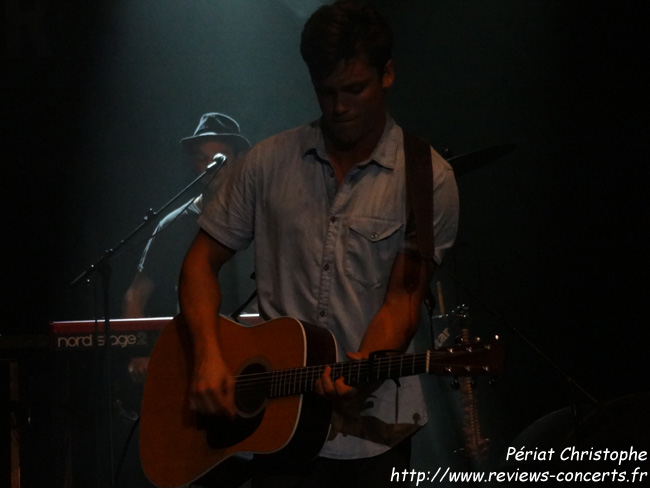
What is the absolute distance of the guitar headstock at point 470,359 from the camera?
90.4 inches

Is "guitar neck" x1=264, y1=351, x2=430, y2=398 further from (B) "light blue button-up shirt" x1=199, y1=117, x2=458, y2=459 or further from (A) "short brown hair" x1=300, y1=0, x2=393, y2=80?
(A) "short brown hair" x1=300, y1=0, x2=393, y2=80

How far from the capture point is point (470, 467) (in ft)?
15.9

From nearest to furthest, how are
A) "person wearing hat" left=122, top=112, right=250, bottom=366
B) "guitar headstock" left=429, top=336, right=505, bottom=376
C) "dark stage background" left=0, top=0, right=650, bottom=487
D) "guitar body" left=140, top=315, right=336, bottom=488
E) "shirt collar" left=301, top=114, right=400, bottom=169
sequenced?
1. "guitar headstock" left=429, top=336, right=505, bottom=376
2. "guitar body" left=140, top=315, right=336, bottom=488
3. "shirt collar" left=301, top=114, right=400, bottom=169
4. "dark stage background" left=0, top=0, right=650, bottom=487
5. "person wearing hat" left=122, top=112, right=250, bottom=366

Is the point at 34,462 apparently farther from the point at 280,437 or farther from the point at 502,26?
the point at 502,26

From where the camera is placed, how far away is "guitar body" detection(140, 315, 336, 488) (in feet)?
7.89

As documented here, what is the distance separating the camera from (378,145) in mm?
2684

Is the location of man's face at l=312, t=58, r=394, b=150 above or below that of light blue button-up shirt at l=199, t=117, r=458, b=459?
above

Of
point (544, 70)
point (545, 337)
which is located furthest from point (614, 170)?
point (545, 337)


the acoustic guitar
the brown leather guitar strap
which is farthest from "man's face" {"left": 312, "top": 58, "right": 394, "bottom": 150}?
the acoustic guitar

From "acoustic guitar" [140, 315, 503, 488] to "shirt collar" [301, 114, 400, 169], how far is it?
0.62m

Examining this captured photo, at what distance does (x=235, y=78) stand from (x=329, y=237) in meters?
4.83

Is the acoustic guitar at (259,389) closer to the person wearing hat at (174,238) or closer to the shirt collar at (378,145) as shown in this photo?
the shirt collar at (378,145)

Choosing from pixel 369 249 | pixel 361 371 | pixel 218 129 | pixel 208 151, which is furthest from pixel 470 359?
pixel 218 129

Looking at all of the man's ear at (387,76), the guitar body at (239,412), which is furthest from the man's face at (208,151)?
the man's ear at (387,76)
